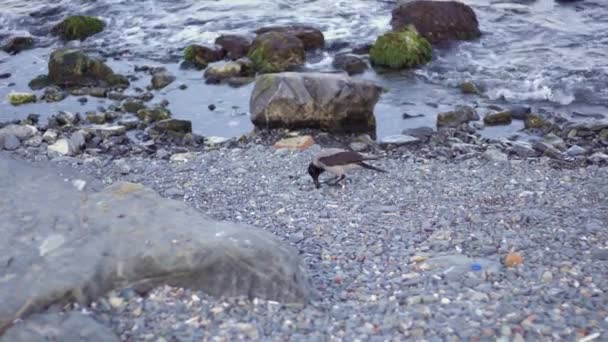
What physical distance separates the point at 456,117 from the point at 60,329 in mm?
Answer: 8594

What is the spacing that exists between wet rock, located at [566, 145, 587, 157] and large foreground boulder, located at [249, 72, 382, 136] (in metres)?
2.89

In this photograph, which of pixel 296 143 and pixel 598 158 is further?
pixel 296 143

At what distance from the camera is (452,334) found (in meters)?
5.36

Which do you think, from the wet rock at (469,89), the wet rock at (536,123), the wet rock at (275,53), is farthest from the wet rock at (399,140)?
the wet rock at (275,53)

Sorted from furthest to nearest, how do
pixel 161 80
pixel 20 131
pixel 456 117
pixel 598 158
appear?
pixel 161 80 → pixel 456 117 → pixel 20 131 → pixel 598 158

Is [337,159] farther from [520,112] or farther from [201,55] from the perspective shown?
[201,55]

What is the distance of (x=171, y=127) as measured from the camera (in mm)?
12414

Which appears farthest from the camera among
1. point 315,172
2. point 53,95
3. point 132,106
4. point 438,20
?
point 438,20

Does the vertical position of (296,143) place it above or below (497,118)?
above

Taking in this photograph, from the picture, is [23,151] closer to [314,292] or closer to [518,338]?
[314,292]

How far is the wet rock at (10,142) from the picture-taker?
1162cm

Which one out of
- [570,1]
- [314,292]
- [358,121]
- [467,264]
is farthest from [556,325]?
[570,1]

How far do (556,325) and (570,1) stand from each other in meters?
16.7

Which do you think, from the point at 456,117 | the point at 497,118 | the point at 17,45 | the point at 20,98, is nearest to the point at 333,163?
the point at 456,117
